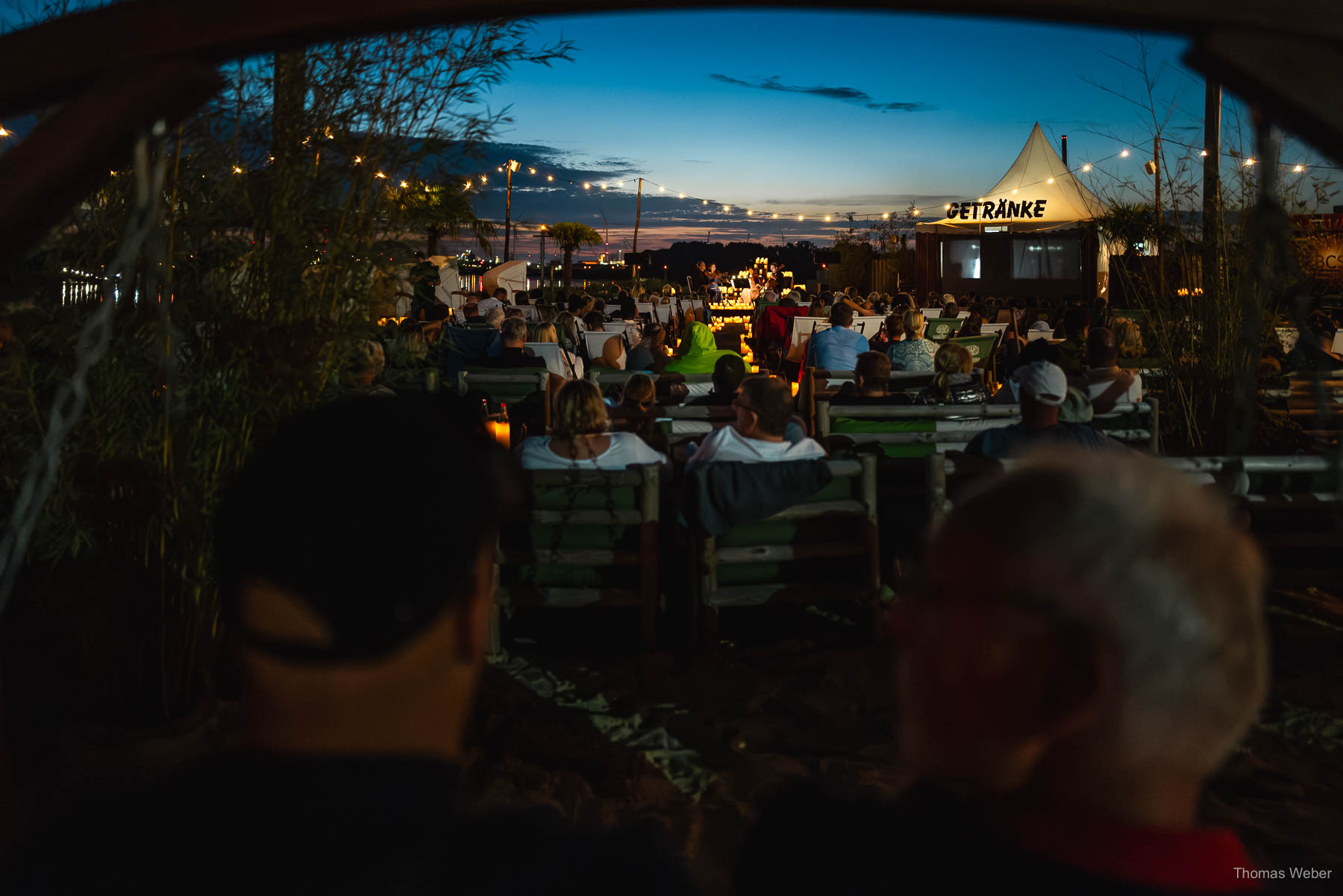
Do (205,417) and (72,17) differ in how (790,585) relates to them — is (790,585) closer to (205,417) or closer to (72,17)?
(205,417)

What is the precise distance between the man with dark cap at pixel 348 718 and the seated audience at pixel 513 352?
6661mm

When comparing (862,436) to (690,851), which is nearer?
(690,851)

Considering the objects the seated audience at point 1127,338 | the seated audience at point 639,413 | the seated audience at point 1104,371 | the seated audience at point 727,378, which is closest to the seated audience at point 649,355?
the seated audience at point 727,378

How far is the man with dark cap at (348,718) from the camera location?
30.2 inches

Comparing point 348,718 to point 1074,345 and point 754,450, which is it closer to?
point 754,450

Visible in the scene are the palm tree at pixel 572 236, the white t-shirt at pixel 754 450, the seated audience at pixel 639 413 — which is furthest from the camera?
the palm tree at pixel 572 236

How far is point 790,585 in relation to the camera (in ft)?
13.1

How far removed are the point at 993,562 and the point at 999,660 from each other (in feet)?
0.26

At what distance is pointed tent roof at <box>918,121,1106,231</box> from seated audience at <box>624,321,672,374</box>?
15653 mm

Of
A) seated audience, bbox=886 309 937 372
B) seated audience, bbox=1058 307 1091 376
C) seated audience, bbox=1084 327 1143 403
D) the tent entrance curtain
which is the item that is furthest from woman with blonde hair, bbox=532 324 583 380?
the tent entrance curtain

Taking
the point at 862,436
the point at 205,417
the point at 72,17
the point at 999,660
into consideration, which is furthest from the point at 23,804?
the point at 862,436

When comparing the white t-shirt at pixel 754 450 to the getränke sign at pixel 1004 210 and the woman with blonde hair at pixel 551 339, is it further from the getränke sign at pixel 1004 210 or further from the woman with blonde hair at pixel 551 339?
the getränke sign at pixel 1004 210

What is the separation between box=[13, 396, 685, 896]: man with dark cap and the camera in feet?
2.52

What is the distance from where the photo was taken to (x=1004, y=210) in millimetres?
23297
